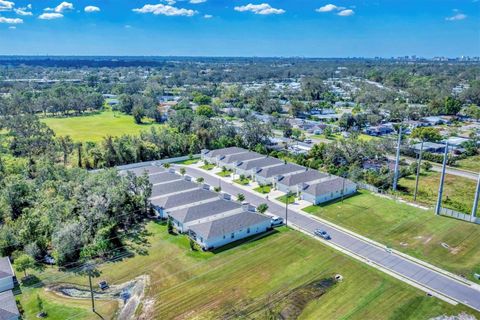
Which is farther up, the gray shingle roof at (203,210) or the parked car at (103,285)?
the gray shingle roof at (203,210)

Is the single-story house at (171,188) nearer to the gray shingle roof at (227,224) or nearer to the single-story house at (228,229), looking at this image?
the single-story house at (228,229)

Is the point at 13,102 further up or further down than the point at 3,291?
further up

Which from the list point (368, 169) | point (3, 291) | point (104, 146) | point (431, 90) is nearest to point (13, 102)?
point (104, 146)

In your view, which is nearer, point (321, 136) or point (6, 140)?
point (6, 140)

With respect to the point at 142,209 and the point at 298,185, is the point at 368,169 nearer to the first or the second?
the point at 298,185

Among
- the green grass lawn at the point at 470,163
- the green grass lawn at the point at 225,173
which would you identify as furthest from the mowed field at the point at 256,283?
the green grass lawn at the point at 470,163

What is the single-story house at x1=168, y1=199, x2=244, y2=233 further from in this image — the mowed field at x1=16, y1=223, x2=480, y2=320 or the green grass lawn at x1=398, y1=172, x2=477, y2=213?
the green grass lawn at x1=398, y1=172, x2=477, y2=213
